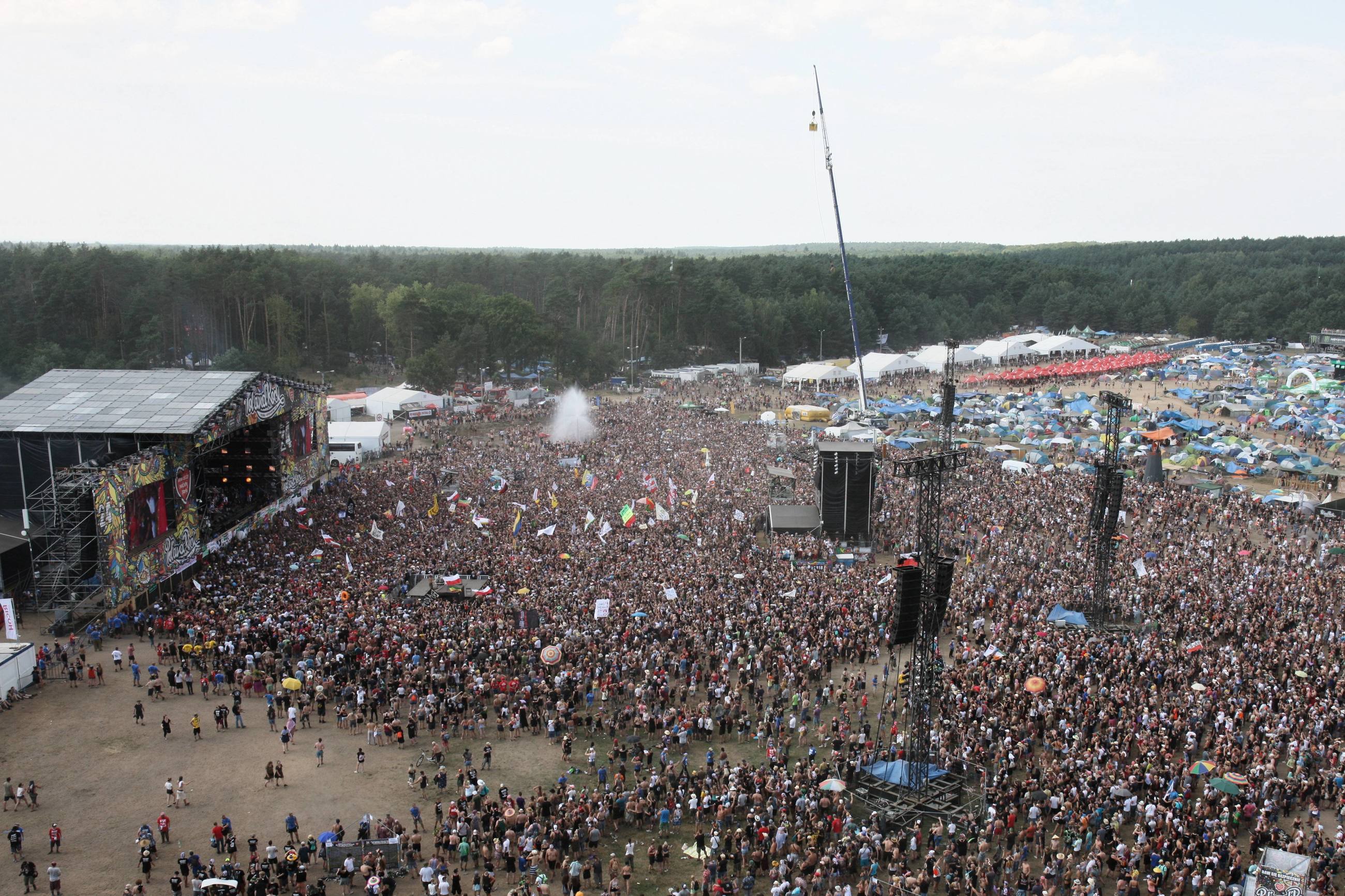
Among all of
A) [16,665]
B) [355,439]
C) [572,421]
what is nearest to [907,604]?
[16,665]

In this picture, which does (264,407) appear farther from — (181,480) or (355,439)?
(355,439)

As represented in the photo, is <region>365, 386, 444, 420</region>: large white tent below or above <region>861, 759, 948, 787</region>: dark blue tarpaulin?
above

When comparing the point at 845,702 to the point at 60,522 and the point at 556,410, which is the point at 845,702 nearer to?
the point at 60,522

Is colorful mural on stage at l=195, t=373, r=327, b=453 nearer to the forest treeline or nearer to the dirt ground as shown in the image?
the dirt ground

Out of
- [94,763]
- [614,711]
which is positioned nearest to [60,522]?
[94,763]

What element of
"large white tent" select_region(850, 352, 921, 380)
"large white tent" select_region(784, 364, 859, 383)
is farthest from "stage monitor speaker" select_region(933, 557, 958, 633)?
"large white tent" select_region(850, 352, 921, 380)

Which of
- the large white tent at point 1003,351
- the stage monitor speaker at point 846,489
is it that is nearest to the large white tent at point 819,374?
the large white tent at point 1003,351
